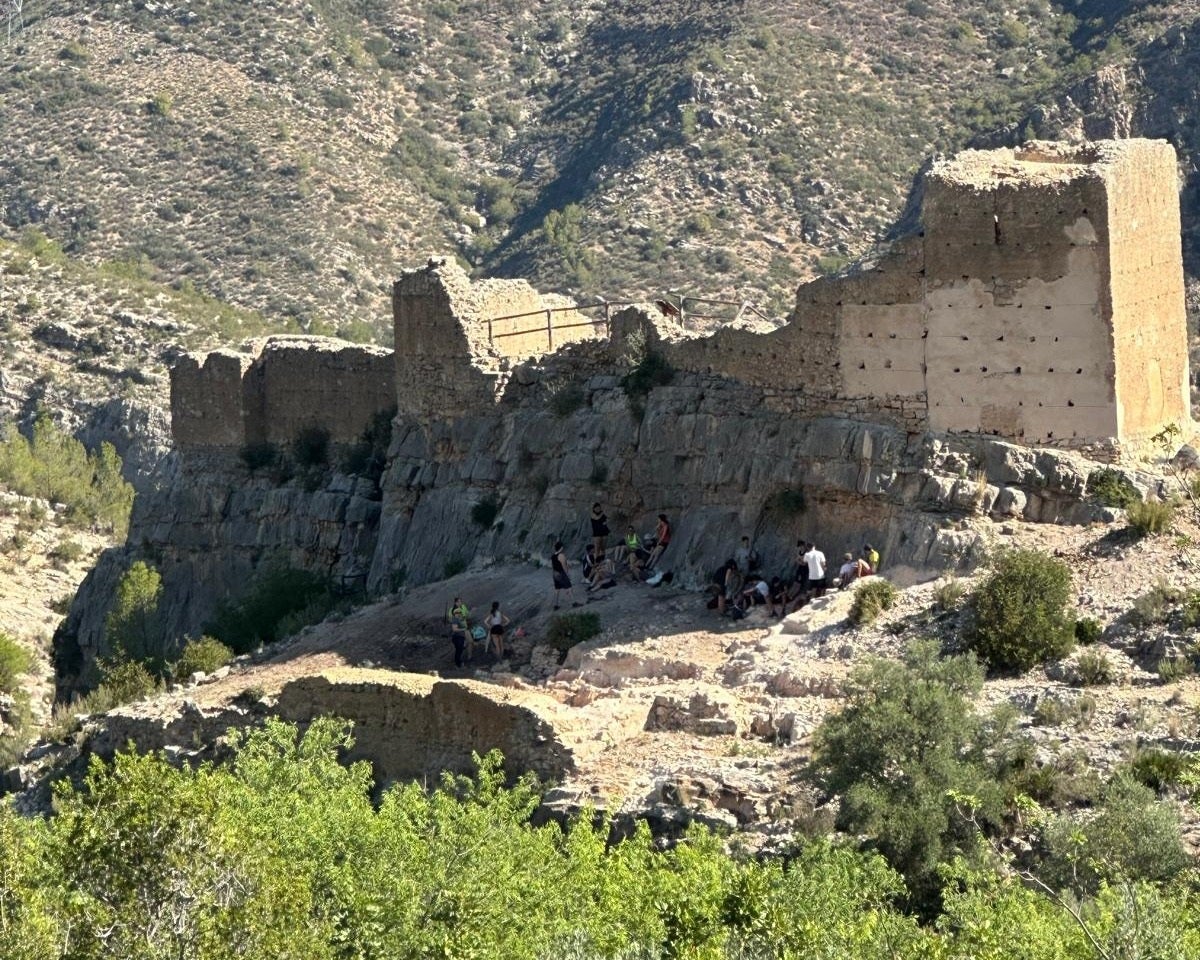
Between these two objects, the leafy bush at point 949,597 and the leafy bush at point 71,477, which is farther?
the leafy bush at point 71,477

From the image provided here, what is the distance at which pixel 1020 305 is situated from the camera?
31.3 m

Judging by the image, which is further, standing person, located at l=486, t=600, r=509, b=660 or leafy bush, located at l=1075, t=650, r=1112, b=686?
standing person, located at l=486, t=600, r=509, b=660

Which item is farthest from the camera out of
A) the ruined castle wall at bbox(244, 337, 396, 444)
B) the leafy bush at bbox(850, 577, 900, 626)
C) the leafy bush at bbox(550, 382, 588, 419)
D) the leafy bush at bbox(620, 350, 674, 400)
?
the ruined castle wall at bbox(244, 337, 396, 444)

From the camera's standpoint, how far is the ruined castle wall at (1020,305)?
102 feet

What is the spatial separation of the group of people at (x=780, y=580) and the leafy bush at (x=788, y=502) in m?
0.35

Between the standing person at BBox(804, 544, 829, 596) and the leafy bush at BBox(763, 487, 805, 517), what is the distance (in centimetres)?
119

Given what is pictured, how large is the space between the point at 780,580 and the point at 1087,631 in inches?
179

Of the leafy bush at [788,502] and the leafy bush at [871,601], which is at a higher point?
the leafy bush at [788,502]

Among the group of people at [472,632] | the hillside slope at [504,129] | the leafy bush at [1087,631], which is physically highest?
the hillside slope at [504,129]

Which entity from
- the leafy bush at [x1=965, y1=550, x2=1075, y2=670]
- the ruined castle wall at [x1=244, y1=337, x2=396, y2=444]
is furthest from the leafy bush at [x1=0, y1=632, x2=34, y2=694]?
the leafy bush at [x1=965, y1=550, x2=1075, y2=670]

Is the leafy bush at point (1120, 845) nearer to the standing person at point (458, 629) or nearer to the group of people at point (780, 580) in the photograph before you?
the group of people at point (780, 580)

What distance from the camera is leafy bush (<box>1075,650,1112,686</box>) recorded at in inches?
1097

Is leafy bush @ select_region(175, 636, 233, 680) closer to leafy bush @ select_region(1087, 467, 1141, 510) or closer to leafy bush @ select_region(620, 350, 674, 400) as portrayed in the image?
leafy bush @ select_region(620, 350, 674, 400)

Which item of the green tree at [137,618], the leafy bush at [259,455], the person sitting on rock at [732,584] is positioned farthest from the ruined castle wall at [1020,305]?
the green tree at [137,618]
